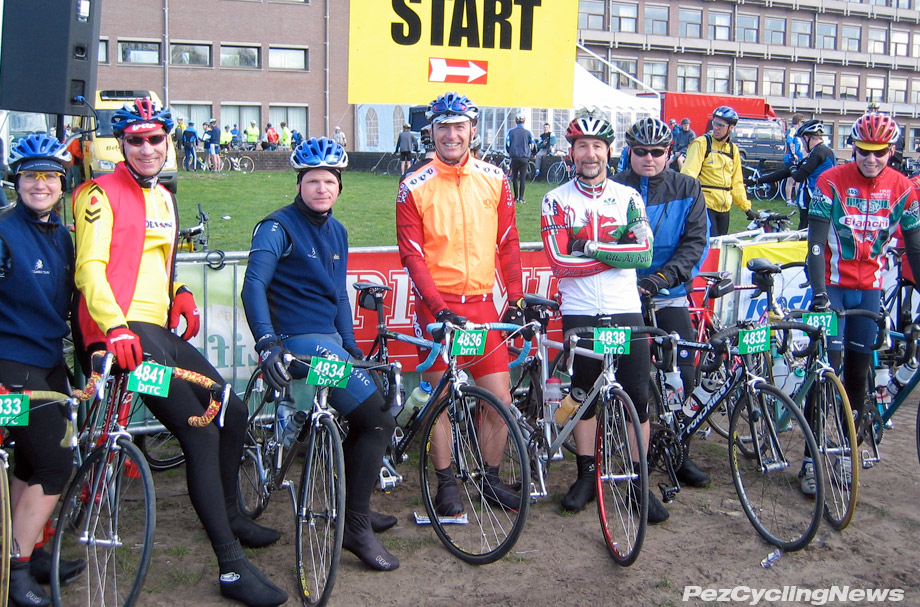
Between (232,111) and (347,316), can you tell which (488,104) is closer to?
(347,316)

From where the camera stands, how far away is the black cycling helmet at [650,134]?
5.42 metres

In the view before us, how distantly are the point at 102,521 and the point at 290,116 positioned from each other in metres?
47.0

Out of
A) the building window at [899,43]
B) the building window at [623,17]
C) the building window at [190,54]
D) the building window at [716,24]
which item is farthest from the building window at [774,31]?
the building window at [190,54]

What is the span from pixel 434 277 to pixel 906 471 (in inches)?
134

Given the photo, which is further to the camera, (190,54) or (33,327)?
(190,54)

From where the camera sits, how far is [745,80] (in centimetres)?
6325

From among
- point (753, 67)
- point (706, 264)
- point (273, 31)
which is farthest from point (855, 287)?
point (753, 67)

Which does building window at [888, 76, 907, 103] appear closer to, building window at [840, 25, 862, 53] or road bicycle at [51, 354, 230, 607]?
building window at [840, 25, 862, 53]

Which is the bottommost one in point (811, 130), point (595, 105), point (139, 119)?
point (139, 119)

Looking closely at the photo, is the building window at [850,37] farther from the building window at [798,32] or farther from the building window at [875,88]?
the building window at [798,32]

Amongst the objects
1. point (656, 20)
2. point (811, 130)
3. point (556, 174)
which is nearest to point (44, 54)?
point (811, 130)

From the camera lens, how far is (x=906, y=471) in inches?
234

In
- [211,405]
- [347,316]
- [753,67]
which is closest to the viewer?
[211,405]

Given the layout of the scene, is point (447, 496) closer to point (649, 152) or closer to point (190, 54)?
point (649, 152)
